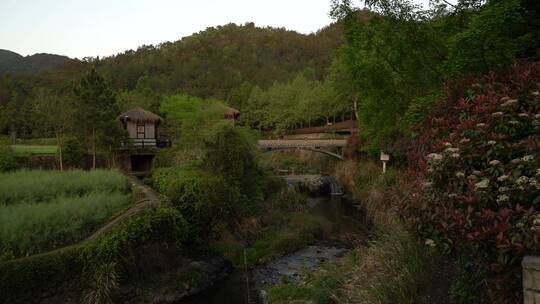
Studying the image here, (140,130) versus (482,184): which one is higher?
(140,130)

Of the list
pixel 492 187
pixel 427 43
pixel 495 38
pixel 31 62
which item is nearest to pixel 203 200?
pixel 427 43

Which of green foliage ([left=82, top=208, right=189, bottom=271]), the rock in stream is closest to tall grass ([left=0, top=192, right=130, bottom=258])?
green foliage ([left=82, top=208, right=189, bottom=271])

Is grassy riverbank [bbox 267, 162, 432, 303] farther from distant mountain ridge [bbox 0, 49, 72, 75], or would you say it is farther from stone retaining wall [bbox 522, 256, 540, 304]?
distant mountain ridge [bbox 0, 49, 72, 75]

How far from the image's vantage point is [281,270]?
1399cm

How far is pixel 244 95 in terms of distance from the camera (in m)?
63.2

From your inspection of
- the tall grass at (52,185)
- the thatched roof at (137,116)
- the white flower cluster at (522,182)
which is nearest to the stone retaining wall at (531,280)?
the white flower cluster at (522,182)

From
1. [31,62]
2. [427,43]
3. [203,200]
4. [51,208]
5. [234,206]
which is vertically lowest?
[234,206]

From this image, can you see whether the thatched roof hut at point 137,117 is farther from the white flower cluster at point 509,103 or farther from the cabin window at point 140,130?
the white flower cluster at point 509,103

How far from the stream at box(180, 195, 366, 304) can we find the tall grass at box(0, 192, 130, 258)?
12.2 feet

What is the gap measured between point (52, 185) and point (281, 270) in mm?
9327

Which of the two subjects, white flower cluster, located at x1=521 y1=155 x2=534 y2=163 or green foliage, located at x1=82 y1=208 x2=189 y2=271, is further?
green foliage, located at x1=82 y1=208 x2=189 y2=271

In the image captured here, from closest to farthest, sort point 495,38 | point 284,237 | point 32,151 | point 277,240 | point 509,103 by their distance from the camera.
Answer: point 509,103 < point 495,38 < point 277,240 < point 284,237 < point 32,151

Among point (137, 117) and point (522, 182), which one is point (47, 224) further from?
point (137, 117)

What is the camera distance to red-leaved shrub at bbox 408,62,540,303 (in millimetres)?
3518
